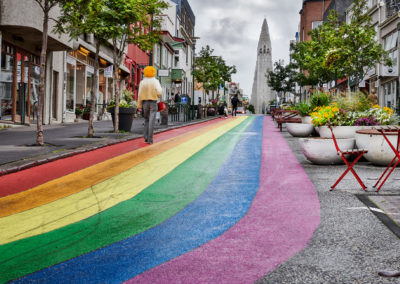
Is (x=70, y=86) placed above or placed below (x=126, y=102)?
above

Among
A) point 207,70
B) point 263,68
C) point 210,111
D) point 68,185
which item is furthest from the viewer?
point 263,68

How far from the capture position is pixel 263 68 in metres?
152

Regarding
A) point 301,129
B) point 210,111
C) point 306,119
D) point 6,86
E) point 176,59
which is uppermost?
point 176,59

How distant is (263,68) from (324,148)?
147 meters

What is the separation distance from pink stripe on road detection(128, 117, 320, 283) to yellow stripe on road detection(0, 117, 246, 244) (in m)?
1.52

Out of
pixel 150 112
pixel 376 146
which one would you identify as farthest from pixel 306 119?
pixel 376 146

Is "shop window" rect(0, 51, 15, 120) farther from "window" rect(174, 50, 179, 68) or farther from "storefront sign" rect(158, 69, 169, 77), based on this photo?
"window" rect(174, 50, 179, 68)

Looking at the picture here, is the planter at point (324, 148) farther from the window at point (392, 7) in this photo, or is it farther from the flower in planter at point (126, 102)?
the window at point (392, 7)

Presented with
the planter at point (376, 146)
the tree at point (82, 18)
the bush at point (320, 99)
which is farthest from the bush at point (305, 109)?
the planter at point (376, 146)

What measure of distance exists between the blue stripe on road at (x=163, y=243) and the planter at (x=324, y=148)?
2626 mm

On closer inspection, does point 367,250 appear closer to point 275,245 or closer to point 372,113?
point 275,245

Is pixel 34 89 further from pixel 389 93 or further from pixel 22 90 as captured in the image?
pixel 389 93

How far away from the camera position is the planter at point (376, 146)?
25.7ft

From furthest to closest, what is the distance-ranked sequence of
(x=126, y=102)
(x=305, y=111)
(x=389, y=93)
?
(x=389, y=93), (x=126, y=102), (x=305, y=111)
